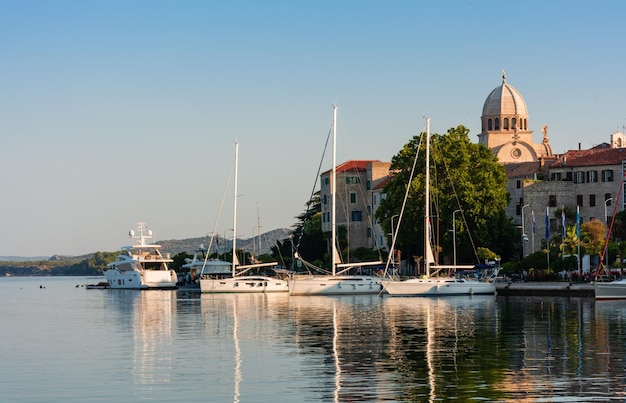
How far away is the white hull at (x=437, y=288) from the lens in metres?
90.1

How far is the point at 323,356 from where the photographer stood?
131 feet

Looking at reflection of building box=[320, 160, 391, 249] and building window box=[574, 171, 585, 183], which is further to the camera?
reflection of building box=[320, 160, 391, 249]

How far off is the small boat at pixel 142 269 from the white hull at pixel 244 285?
26232 mm

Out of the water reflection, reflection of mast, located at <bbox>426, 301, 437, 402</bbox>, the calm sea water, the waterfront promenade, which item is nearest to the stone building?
the waterfront promenade

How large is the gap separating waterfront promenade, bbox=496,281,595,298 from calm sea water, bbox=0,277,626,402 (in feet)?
37.9

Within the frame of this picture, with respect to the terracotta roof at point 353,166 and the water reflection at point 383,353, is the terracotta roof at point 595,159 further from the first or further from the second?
the water reflection at point 383,353

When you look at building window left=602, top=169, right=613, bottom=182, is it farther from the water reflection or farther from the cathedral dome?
the water reflection

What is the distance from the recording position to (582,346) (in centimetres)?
4259

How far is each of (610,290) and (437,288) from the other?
54.6 feet

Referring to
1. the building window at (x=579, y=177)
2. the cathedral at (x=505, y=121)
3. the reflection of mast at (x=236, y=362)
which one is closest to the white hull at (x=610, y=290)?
the reflection of mast at (x=236, y=362)

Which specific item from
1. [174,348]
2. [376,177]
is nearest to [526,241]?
[376,177]

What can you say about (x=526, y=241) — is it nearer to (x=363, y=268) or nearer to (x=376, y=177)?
(x=363, y=268)

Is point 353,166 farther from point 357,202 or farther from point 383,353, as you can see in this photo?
point 383,353

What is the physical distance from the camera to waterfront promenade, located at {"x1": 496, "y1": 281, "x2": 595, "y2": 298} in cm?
8312
